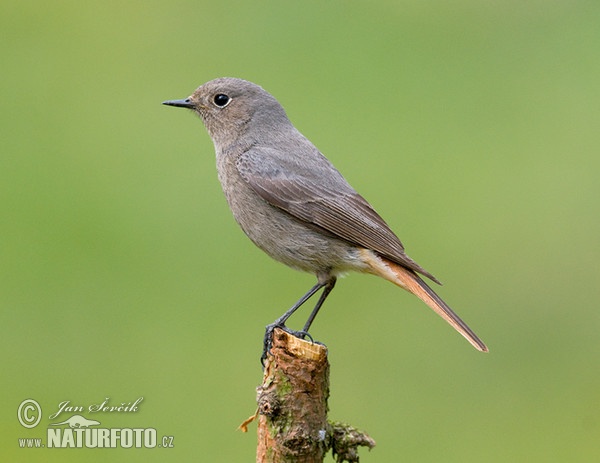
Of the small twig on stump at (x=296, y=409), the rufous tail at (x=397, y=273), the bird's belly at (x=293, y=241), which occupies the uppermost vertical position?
the bird's belly at (x=293, y=241)

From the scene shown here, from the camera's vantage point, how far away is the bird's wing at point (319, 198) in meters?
8.25

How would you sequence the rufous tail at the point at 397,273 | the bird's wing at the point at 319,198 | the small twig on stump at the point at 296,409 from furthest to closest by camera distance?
the bird's wing at the point at 319,198 < the rufous tail at the point at 397,273 < the small twig on stump at the point at 296,409

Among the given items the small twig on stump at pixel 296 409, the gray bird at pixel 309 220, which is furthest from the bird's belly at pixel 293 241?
the small twig on stump at pixel 296 409

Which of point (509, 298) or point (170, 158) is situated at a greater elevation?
point (170, 158)

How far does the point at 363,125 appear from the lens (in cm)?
1448

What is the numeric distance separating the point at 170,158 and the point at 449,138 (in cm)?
307

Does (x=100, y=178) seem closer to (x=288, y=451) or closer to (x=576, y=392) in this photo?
(x=576, y=392)

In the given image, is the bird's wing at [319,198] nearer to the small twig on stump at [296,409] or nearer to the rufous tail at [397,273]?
the rufous tail at [397,273]

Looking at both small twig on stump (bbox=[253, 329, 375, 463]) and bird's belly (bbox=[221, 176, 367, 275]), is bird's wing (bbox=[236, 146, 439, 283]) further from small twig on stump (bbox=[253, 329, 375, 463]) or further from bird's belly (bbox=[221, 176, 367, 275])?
small twig on stump (bbox=[253, 329, 375, 463])

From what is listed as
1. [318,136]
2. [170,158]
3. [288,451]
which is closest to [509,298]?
[318,136]

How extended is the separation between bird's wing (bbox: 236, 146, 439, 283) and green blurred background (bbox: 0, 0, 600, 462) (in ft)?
6.80

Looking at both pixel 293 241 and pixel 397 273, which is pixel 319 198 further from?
pixel 397 273

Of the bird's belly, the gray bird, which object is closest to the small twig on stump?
the gray bird

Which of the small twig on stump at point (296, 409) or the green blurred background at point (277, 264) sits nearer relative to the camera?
the small twig on stump at point (296, 409)
